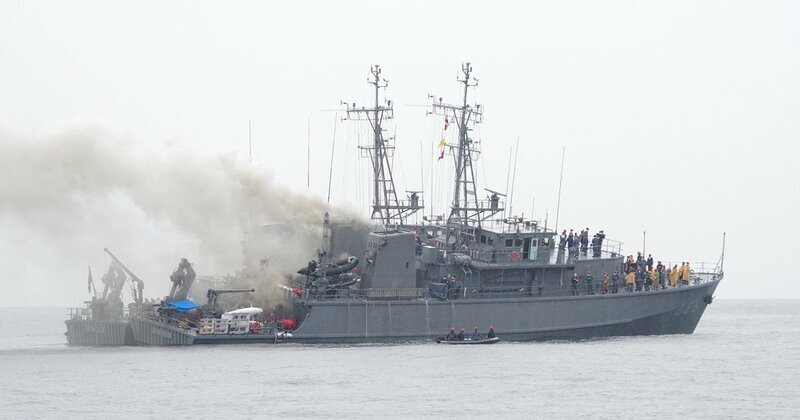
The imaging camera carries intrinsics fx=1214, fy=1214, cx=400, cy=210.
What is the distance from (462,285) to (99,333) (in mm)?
15138

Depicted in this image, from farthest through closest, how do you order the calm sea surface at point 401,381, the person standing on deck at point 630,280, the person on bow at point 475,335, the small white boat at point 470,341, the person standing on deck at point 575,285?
the person standing on deck at point 630,280, the person standing on deck at point 575,285, the person on bow at point 475,335, the small white boat at point 470,341, the calm sea surface at point 401,381

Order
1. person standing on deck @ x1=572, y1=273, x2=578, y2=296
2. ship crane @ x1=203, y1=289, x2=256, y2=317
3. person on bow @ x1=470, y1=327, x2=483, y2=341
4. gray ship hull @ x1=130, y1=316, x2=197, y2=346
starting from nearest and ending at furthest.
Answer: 1. gray ship hull @ x1=130, y1=316, x2=197, y2=346
2. ship crane @ x1=203, y1=289, x2=256, y2=317
3. person on bow @ x1=470, y1=327, x2=483, y2=341
4. person standing on deck @ x1=572, y1=273, x2=578, y2=296

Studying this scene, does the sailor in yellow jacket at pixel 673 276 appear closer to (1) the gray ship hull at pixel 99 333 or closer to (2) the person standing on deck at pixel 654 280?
(2) the person standing on deck at pixel 654 280

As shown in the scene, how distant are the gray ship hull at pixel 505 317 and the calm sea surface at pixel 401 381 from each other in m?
0.76

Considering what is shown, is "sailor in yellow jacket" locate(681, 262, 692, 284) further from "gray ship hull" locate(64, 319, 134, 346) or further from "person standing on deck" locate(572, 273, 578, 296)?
"gray ship hull" locate(64, 319, 134, 346)

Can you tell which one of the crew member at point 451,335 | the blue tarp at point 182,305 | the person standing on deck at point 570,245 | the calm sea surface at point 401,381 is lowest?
the calm sea surface at point 401,381

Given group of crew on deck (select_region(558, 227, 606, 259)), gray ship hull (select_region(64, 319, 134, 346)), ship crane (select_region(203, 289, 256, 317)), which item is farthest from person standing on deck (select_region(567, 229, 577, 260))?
gray ship hull (select_region(64, 319, 134, 346))

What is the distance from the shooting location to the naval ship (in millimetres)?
47500

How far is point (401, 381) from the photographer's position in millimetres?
39938

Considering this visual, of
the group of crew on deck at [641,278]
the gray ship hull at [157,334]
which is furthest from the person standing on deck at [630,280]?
the gray ship hull at [157,334]

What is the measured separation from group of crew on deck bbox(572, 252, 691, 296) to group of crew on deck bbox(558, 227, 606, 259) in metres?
1.12

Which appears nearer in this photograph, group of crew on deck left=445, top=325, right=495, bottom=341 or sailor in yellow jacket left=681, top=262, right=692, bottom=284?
group of crew on deck left=445, top=325, right=495, bottom=341

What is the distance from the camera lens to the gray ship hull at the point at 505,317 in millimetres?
47250

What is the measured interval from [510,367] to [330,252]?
36.3ft
